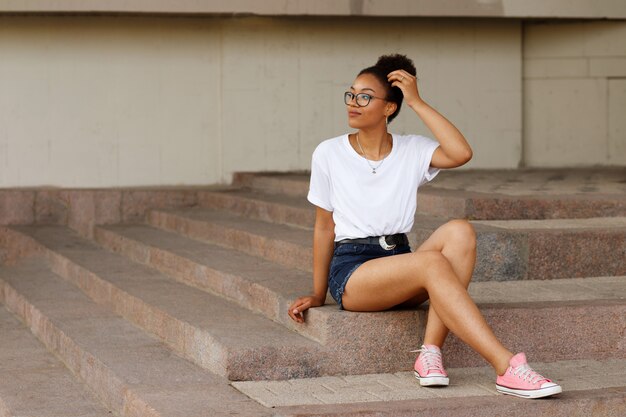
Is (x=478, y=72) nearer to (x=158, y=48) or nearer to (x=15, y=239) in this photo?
(x=158, y=48)

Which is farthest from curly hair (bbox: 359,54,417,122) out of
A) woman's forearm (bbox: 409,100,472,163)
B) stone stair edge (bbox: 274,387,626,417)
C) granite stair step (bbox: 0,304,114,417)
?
granite stair step (bbox: 0,304,114,417)

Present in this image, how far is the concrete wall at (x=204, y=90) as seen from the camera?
971cm

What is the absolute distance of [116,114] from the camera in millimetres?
9859

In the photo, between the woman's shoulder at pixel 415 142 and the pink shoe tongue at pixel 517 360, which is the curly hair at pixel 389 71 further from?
the pink shoe tongue at pixel 517 360

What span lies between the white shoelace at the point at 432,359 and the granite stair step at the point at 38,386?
4.21 feet

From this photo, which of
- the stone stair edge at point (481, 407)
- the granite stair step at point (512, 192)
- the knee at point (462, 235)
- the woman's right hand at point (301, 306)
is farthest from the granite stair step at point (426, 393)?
the granite stair step at point (512, 192)

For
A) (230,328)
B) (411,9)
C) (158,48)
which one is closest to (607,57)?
(411,9)

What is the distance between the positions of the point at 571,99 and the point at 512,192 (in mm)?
3823

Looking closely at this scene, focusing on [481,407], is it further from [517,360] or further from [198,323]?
[198,323]

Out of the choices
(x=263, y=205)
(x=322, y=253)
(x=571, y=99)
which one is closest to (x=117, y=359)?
(x=322, y=253)

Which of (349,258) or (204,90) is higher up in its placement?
(204,90)

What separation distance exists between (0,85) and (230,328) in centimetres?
542

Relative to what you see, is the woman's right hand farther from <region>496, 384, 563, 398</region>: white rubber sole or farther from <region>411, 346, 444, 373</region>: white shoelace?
<region>496, 384, 563, 398</region>: white rubber sole

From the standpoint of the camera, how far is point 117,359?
4965mm
